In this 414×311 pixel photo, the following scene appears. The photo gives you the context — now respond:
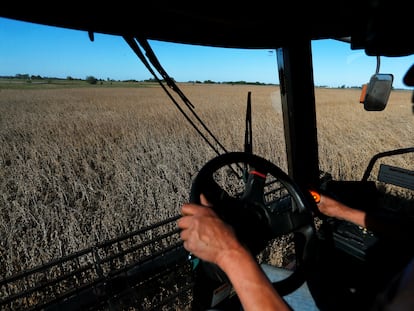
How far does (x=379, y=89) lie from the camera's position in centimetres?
169

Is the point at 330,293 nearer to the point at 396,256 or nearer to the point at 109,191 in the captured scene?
the point at 396,256

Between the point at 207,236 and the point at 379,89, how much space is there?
142 cm

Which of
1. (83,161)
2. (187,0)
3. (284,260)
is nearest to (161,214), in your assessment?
(284,260)

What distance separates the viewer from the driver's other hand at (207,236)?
0.92m

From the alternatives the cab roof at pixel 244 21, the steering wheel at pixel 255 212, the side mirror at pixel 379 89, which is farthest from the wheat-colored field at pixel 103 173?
the steering wheel at pixel 255 212

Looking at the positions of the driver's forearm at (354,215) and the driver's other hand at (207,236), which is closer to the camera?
the driver's other hand at (207,236)

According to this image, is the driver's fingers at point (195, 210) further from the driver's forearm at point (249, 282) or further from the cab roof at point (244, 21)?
the cab roof at point (244, 21)

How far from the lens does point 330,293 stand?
166cm

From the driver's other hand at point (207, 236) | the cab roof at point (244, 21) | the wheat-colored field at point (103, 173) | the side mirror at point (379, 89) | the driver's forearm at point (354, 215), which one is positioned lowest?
the wheat-colored field at point (103, 173)

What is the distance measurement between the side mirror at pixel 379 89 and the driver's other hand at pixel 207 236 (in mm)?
1325

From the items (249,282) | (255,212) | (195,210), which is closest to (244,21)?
(255,212)

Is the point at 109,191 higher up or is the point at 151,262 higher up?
the point at 151,262

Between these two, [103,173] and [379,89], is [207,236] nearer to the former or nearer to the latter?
[379,89]

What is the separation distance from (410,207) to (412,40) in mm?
3445
